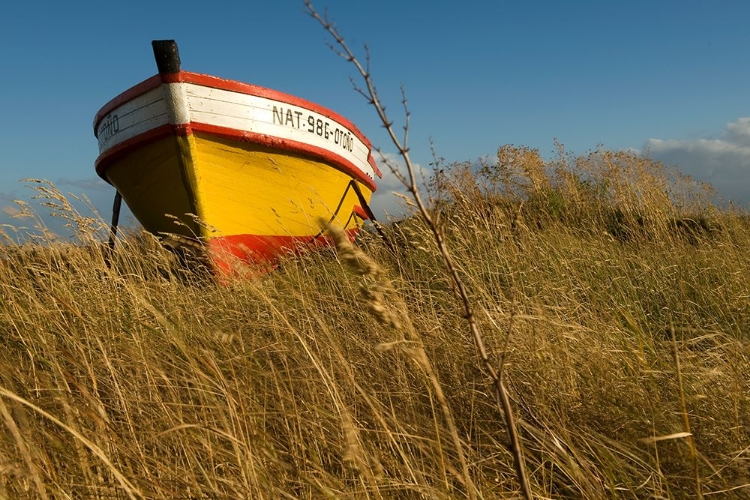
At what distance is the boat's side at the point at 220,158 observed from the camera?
482cm

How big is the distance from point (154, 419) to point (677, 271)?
3718mm

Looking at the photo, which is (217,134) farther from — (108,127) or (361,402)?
(361,402)

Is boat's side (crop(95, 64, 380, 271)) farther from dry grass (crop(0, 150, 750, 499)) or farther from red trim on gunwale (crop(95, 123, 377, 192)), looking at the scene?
dry grass (crop(0, 150, 750, 499))

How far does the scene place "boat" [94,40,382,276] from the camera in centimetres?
479

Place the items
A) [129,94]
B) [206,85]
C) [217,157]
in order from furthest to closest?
[129,94] < [217,157] < [206,85]

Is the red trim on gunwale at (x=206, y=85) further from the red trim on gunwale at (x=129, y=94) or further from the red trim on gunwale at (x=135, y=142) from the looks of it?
the red trim on gunwale at (x=135, y=142)

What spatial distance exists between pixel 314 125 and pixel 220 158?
42.8 inches

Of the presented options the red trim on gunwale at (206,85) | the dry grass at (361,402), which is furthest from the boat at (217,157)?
the dry grass at (361,402)

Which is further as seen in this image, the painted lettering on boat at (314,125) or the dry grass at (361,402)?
the painted lettering on boat at (314,125)

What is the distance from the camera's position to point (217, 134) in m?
4.88

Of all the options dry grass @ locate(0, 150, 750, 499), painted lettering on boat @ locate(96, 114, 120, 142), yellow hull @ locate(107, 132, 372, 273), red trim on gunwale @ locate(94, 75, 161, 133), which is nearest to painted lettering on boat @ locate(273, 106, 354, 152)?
yellow hull @ locate(107, 132, 372, 273)

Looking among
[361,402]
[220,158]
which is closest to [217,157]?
[220,158]

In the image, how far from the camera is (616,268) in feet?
13.7

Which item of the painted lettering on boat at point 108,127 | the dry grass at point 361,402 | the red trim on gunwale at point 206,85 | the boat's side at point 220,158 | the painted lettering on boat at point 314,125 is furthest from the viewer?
the painted lettering on boat at point 108,127
